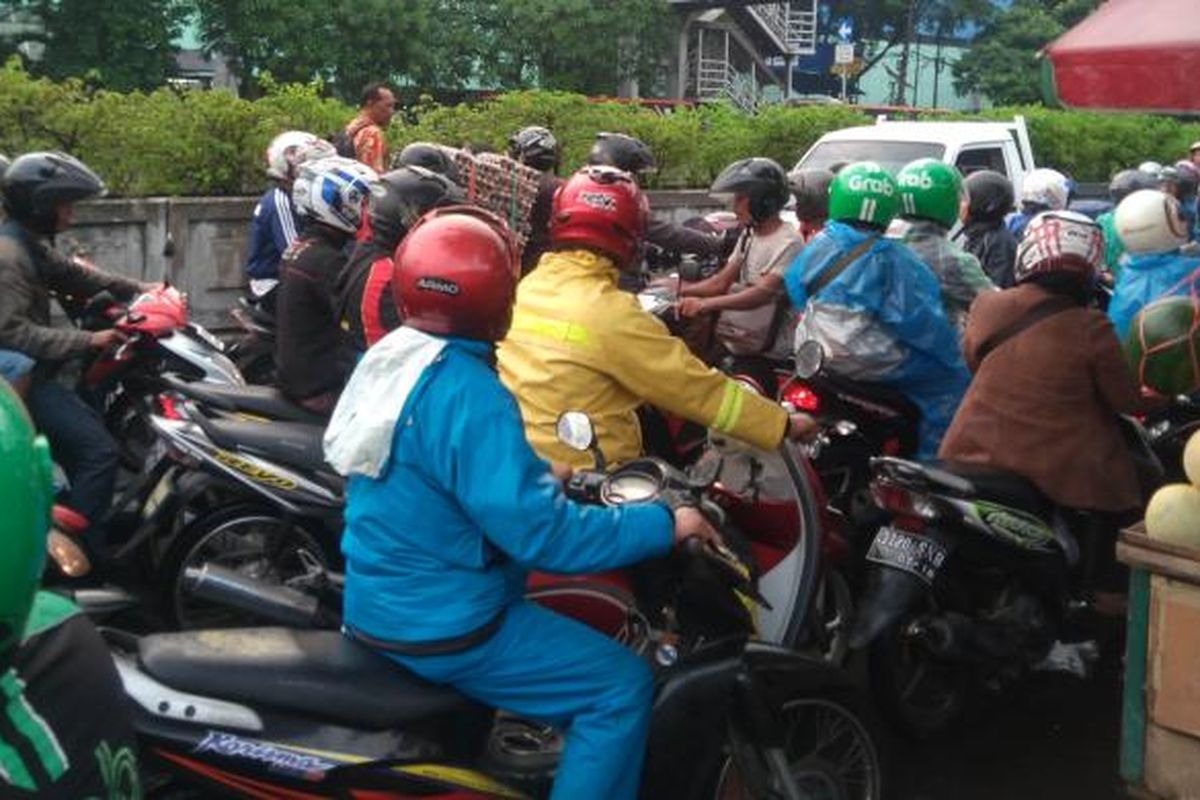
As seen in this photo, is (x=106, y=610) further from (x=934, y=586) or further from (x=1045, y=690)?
(x=1045, y=690)

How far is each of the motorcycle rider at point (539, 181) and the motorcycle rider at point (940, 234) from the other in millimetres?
1500

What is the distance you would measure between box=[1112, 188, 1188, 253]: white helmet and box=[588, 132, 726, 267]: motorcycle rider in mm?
2208

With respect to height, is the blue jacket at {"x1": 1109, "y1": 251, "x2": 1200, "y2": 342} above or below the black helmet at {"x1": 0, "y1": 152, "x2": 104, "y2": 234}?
below

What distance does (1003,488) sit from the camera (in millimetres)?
4754

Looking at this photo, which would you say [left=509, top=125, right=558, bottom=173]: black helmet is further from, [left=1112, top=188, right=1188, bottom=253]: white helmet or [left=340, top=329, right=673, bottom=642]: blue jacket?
[left=340, top=329, right=673, bottom=642]: blue jacket

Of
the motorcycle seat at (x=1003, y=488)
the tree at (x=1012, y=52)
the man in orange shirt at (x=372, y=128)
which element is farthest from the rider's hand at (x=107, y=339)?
the tree at (x=1012, y=52)

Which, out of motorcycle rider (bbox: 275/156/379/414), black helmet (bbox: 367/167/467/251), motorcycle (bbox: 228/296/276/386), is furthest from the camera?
motorcycle (bbox: 228/296/276/386)

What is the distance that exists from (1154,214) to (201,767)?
4742mm

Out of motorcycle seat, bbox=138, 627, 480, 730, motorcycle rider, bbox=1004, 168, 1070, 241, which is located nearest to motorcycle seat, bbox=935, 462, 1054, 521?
motorcycle seat, bbox=138, 627, 480, 730

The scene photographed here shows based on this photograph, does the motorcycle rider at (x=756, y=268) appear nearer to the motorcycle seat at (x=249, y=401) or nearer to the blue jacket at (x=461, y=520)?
the motorcycle seat at (x=249, y=401)

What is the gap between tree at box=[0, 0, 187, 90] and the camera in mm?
24438

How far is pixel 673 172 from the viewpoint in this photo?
1383 cm

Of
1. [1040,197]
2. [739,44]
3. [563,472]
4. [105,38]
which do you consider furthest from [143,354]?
[739,44]

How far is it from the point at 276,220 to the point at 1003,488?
4.46 m
